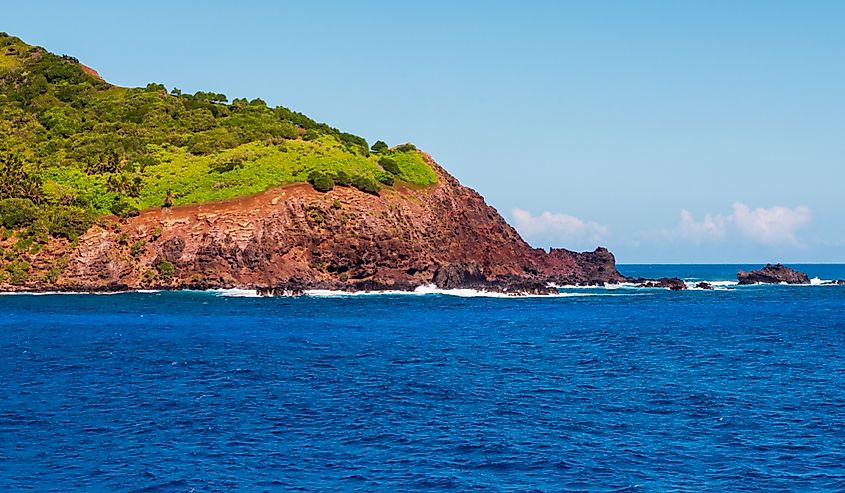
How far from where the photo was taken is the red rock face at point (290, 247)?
112250mm

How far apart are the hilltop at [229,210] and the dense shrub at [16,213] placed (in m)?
0.17

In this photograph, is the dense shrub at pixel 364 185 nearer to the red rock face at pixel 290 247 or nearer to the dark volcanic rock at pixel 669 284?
the red rock face at pixel 290 247

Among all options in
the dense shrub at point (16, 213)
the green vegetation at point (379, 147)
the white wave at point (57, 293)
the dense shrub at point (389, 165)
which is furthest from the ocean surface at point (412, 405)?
the green vegetation at point (379, 147)

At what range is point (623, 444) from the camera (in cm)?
3288

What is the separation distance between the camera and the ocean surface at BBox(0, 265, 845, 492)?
2880 centimetres

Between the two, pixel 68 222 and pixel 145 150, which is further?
pixel 145 150

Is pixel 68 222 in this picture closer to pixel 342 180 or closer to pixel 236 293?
pixel 236 293

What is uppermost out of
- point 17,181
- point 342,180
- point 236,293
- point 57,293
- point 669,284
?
point 342,180

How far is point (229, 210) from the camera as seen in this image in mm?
117688

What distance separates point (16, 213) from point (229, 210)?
26.4 m

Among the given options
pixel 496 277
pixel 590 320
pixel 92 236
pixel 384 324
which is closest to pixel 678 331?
pixel 590 320

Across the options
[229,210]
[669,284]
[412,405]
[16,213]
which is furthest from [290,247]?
[412,405]

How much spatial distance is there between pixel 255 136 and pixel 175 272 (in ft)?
138

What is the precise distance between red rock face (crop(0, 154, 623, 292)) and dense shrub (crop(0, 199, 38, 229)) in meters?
6.78
